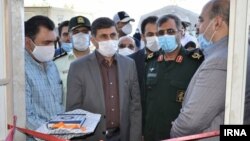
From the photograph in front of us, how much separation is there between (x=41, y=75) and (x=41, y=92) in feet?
0.60

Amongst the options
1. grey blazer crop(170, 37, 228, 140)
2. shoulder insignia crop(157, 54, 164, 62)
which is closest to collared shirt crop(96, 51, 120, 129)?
shoulder insignia crop(157, 54, 164, 62)

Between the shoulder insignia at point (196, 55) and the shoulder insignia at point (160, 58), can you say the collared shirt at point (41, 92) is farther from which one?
the shoulder insignia at point (196, 55)

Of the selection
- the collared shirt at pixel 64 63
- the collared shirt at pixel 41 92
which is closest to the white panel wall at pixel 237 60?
the collared shirt at pixel 41 92

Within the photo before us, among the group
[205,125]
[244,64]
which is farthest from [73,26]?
[244,64]

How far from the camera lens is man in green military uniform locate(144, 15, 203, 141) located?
2668 millimetres

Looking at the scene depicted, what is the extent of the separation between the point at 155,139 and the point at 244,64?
173 cm

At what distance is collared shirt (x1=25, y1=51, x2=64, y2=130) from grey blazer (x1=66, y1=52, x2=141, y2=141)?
0.13 metres

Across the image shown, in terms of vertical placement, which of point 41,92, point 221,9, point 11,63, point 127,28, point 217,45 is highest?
point 127,28

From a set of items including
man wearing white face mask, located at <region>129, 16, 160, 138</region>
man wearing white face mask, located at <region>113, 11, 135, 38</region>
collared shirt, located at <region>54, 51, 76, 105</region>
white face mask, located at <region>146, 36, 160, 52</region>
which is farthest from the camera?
man wearing white face mask, located at <region>113, 11, 135, 38</region>

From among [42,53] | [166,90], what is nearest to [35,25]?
[42,53]

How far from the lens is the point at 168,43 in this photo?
2.89 meters

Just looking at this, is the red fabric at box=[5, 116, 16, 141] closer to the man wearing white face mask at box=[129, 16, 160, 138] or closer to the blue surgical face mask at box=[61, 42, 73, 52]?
the man wearing white face mask at box=[129, 16, 160, 138]

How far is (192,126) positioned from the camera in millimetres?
1889

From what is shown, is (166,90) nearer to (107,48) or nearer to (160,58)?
(160,58)
